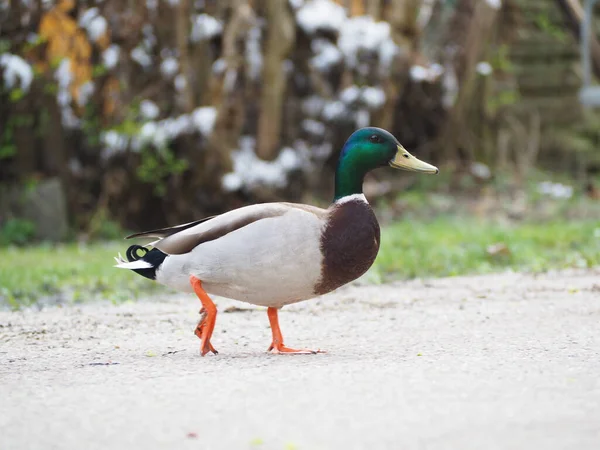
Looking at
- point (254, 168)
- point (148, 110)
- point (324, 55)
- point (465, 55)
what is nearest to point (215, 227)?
point (254, 168)

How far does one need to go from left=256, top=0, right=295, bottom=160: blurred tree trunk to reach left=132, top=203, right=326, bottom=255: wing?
7279 mm

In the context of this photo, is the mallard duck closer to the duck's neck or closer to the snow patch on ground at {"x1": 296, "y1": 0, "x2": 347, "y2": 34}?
the duck's neck

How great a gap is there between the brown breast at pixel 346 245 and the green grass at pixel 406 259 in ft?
9.24

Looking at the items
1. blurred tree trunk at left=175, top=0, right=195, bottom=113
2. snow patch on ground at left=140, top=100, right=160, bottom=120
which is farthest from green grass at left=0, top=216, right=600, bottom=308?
blurred tree trunk at left=175, top=0, right=195, bottom=113

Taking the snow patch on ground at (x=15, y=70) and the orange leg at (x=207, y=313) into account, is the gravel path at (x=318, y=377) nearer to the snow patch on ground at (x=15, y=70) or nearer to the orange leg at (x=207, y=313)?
the orange leg at (x=207, y=313)

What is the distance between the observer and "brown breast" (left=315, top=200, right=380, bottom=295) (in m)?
4.84

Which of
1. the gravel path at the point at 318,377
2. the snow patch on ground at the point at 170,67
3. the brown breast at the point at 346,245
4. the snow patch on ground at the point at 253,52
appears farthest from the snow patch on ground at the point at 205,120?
the brown breast at the point at 346,245

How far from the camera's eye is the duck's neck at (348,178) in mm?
5109

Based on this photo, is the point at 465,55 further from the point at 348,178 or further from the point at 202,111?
the point at 348,178

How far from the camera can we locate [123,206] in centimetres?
1252

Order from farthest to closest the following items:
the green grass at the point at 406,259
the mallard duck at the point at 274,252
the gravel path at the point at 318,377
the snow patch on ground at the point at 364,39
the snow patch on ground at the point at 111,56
→ 1. the snow patch on ground at the point at 364,39
2. the snow patch on ground at the point at 111,56
3. the green grass at the point at 406,259
4. the mallard duck at the point at 274,252
5. the gravel path at the point at 318,377

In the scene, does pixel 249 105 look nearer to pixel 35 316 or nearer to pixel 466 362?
pixel 35 316

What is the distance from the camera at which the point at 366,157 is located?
5.20m

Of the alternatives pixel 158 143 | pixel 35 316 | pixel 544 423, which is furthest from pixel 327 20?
pixel 544 423
